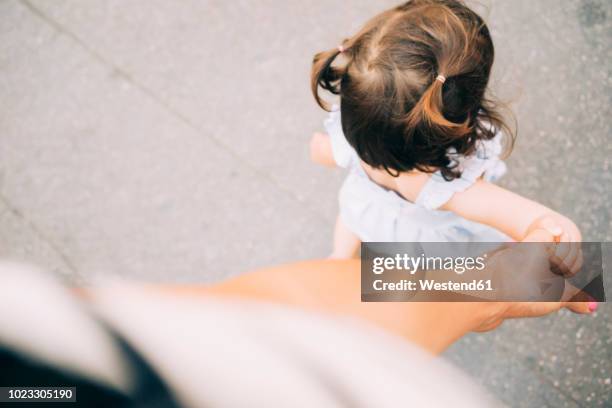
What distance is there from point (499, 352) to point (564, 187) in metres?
0.57

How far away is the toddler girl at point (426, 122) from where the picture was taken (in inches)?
44.0

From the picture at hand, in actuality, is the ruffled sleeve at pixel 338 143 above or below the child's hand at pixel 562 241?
above

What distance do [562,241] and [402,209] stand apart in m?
0.40

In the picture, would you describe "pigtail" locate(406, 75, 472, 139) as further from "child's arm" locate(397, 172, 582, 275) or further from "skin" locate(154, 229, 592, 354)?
"skin" locate(154, 229, 592, 354)

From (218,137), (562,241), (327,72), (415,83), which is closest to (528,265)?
(562,241)

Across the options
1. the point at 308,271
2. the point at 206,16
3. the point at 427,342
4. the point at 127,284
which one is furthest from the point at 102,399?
the point at 206,16

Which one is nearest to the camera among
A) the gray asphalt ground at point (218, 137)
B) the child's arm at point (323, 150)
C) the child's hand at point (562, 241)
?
the child's hand at point (562, 241)

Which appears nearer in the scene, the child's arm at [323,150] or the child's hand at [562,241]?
the child's hand at [562,241]

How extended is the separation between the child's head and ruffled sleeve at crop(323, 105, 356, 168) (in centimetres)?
18

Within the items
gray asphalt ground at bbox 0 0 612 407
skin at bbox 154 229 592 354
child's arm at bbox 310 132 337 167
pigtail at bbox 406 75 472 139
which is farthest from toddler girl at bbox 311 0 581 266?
gray asphalt ground at bbox 0 0 612 407

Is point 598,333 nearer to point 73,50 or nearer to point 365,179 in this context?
point 365,179

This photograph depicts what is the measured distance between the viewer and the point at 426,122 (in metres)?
1.12

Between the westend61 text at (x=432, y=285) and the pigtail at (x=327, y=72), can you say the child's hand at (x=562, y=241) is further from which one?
the pigtail at (x=327, y=72)

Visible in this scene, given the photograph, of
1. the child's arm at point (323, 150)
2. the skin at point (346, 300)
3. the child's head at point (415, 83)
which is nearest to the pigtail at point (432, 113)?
the child's head at point (415, 83)
